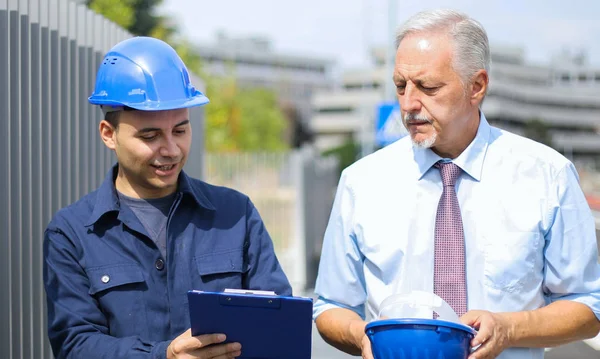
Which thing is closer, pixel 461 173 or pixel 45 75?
pixel 461 173

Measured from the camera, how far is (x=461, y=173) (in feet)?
10.1

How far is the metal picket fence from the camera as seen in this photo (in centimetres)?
366

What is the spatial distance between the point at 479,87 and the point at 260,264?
100 centimetres

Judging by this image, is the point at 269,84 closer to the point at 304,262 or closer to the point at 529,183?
the point at 304,262

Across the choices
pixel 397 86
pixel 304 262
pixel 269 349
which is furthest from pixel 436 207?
pixel 304 262

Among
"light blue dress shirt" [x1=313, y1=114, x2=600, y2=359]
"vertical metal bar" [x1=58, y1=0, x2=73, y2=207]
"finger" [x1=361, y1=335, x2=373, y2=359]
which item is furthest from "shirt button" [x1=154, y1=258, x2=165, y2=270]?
"vertical metal bar" [x1=58, y1=0, x2=73, y2=207]

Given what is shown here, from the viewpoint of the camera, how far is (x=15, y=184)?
3.79m

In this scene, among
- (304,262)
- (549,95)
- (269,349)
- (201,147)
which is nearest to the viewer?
(269,349)

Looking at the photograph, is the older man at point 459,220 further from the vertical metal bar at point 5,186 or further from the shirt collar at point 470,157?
the vertical metal bar at point 5,186

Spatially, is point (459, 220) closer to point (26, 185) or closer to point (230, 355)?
point (230, 355)

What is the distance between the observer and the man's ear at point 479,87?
3.03 meters

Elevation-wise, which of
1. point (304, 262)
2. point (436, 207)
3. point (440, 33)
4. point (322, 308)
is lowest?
point (304, 262)

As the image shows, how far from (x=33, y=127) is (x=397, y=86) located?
6.15ft

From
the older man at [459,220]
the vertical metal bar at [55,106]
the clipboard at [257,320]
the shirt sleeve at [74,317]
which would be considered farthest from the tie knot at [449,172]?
the vertical metal bar at [55,106]
